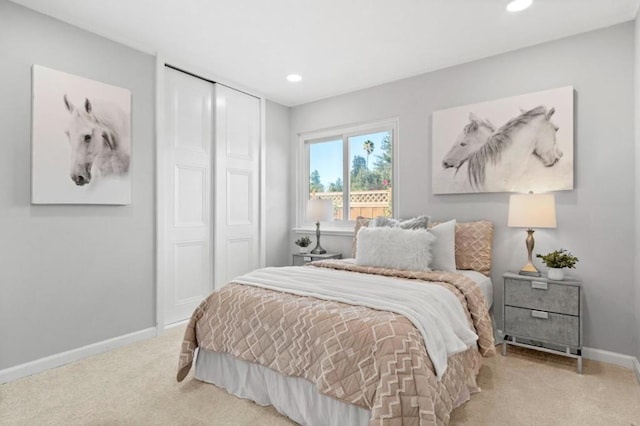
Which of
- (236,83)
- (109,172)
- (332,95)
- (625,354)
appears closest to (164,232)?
(109,172)

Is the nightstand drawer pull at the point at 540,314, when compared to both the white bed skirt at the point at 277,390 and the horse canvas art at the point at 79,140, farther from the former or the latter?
the horse canvas art at the point at 79,140

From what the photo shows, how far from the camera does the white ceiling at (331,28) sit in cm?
254

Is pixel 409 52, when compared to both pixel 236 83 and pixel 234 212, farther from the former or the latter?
pixel 234 212

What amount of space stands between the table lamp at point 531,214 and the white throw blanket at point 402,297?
1009 millimetres

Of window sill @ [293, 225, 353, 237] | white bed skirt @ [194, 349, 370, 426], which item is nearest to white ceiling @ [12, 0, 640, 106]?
window sill @ [293, 225, 353, 237]

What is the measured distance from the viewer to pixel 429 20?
2705mm

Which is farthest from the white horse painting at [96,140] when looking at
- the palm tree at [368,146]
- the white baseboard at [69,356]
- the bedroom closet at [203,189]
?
the palm tree at [368,146]

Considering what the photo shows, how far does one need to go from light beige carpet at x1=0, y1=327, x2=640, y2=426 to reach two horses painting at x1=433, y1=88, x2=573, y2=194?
1.45 m

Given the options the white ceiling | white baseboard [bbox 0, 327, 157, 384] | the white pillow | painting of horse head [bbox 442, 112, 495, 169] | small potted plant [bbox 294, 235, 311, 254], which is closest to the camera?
white baseboard [bbox 0, 327, 157, 384]

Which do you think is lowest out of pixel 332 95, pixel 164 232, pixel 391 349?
pixel 391 349

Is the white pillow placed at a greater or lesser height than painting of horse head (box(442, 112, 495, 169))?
lesser

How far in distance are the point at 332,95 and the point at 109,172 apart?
8.60 ft

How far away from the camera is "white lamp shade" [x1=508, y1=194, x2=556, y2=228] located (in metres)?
2.70

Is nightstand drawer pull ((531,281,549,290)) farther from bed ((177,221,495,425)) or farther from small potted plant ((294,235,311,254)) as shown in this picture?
small potted plant ((294,235,311,254))
